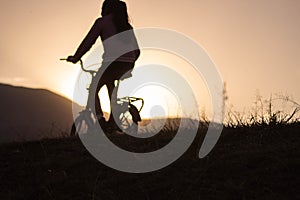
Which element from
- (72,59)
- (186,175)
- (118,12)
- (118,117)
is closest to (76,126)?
(118,117)

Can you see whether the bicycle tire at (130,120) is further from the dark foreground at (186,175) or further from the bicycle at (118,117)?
the dark foreground at (186,175)

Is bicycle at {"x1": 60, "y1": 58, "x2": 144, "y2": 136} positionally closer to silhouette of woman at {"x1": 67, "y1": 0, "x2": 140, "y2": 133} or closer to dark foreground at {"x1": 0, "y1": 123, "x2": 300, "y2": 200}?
silhouette of woman at {"x1": 67, "y1": 0, "x2": 140, "y2": 133}

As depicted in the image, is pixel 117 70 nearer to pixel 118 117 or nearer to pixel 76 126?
pixel 118 117

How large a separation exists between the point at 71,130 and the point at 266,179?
16.9ft

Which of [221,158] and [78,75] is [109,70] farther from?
[221,158]

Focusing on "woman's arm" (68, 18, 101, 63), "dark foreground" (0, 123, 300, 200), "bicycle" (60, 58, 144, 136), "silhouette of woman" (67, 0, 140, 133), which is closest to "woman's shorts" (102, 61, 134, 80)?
"silhouette of woman" (67, 0, 140, 133)

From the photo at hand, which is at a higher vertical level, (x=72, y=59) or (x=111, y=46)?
(x=111, y=46)

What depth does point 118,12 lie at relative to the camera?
29.3 ft

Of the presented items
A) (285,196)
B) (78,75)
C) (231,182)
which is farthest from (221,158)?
(78,75)

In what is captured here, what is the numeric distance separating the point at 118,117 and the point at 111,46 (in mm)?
1319

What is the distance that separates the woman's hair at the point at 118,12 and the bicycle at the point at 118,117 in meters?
0.98

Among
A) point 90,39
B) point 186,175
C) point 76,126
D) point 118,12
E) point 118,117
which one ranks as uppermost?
point 118,12

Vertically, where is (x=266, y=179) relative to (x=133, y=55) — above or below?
below

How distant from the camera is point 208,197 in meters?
4.88
